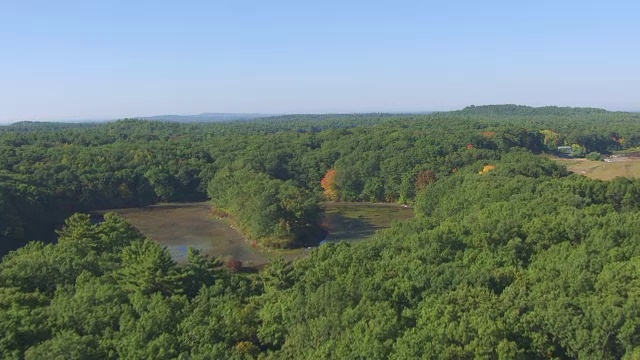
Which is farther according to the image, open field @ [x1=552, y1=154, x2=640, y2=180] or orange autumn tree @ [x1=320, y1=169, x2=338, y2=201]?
orange autumn tree @ [x1=320, y1=169, x2=338, y2=201]

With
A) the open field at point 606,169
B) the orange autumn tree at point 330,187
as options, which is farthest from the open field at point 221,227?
the open field at point 606,169

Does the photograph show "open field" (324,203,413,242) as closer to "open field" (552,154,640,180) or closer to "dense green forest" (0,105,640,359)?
"dense green forest" (0,105,640,359)

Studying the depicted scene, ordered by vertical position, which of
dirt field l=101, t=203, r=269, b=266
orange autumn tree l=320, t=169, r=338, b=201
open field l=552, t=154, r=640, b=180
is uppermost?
open field l=552, t=154, r=640, b=180

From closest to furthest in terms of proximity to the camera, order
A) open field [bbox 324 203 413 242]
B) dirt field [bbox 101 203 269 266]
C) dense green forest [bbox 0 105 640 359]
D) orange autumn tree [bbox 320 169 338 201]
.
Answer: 1. dense green forest [bbox 0 105 640 359]
2. dirt field [bbox 101 203 269 266]
3. open field [bbox 324 203 413 242]
4. orange autumn tree [bbox 320 169 338 201]

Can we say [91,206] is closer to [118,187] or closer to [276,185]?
[118,187]

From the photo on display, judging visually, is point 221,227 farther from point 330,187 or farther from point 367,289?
point 367,289

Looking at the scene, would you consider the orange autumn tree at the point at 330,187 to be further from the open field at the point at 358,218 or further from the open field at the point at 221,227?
the open field at the point at 221,227

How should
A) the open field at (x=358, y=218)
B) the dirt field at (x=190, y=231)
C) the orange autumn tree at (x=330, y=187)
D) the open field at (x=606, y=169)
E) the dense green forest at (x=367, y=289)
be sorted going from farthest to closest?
the orange autumn tree at (x=330, y=187) → the open field at (x=606, y=169) → the open field at (x=358, y=218) → the dirt field at (x=190, y=231) → the dense green forest at (x=367, y=289)

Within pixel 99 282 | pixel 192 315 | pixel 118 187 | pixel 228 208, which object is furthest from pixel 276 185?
pixel 192 315

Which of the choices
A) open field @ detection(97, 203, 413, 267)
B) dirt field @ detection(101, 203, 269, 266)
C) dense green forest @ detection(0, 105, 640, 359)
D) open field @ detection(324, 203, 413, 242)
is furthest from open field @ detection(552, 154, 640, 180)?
dirt field @ detection(101, 203, 269, 266)
